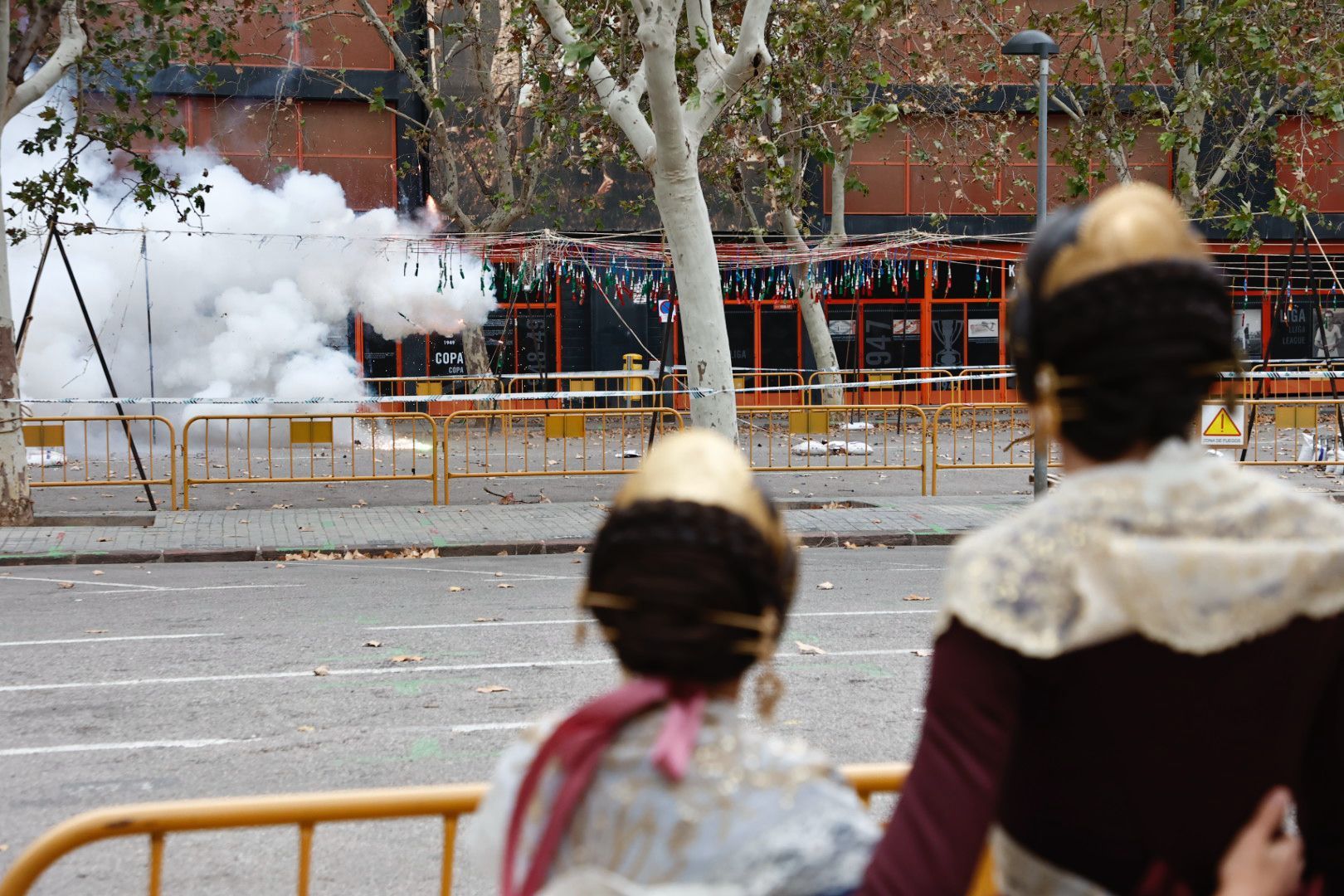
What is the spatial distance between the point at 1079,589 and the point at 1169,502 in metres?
0.14

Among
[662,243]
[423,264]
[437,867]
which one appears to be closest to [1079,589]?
[437,867]

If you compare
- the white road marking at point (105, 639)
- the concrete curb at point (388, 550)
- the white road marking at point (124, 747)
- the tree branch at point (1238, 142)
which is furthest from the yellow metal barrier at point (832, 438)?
the white road marking at point (124, 747)

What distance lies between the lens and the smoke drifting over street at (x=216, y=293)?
24438mm

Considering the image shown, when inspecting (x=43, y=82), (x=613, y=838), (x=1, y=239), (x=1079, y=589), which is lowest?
(x=613, y=838)

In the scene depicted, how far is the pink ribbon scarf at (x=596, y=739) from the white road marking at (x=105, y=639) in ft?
26.1

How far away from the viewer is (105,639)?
902cm

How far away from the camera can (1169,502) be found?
1.55 m

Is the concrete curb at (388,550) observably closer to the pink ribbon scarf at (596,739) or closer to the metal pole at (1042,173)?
the metal pole at (1042,173)

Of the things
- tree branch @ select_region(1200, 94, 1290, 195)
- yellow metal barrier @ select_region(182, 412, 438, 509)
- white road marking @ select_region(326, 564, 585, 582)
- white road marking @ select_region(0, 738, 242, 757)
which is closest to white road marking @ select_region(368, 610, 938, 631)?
white road marking @ select_region(326, 564, 585, 582)

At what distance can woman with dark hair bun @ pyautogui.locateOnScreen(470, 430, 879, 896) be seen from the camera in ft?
5.15

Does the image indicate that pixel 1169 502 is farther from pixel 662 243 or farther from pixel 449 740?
pixel 662 243

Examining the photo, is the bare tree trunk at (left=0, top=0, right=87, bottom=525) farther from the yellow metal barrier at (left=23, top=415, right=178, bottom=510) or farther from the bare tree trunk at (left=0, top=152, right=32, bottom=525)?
the yellow metal barrier at (left=23, top=415, right=178, bottom=510)

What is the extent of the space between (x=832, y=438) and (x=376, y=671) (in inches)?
581

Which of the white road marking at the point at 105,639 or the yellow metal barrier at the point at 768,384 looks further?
the yellow metal barrier at the point at 768,384
